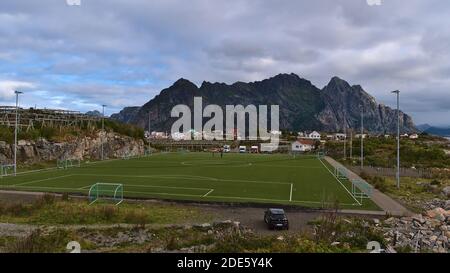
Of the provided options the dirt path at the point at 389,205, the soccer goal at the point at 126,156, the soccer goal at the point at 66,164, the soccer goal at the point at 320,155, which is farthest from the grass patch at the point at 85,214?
the soccer goal at the point at 320,155

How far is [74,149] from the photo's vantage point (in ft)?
222

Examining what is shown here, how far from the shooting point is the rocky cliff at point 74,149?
56112 mm

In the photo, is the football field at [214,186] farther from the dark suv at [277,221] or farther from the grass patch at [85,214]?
the dark suv at [277,221]

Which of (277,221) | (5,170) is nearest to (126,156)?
(5,170)

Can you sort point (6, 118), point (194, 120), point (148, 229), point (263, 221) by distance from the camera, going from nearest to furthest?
1. point (148, 229)
2. point (263, 221)
3. point (6, 118)
4. point (194, 120)

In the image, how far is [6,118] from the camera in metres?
65.2

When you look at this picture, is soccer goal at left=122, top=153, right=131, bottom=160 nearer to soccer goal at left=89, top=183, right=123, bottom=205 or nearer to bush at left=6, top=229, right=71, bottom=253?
soccer goal at left=89, top=183, right=123, bottom=205

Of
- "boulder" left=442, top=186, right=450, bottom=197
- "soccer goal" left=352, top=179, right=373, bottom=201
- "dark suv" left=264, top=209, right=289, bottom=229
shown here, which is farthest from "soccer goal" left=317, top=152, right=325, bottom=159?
"dark suv" left=264, top=209, right=289, bottom=229

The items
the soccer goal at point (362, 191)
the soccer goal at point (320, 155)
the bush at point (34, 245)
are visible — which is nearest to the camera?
the bush at point (34, 245)

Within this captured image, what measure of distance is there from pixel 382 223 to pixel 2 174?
3785 centimetres

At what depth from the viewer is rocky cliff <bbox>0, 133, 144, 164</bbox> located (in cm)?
5611

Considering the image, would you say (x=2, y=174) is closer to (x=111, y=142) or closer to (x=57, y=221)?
(x=57, y=221)

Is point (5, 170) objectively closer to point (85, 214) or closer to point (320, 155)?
point (85, 214)
